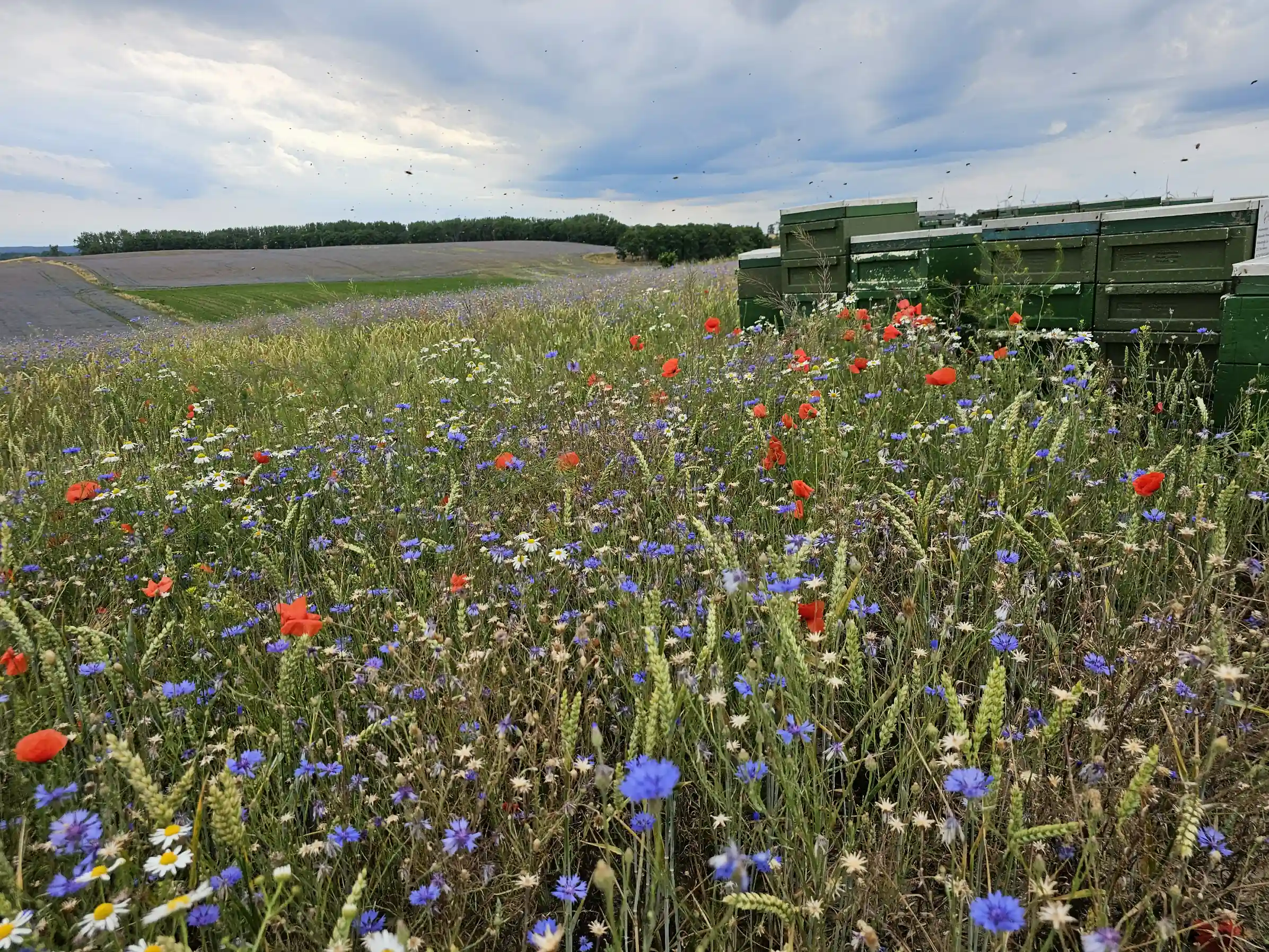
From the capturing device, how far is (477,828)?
1704mm

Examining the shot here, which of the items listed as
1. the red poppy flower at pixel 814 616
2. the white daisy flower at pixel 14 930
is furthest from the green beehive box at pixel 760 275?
the white daisy flower at pixel 14 930

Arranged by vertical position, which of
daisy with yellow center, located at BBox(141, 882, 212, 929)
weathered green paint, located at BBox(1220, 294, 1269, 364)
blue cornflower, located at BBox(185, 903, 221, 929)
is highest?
weathered green paint, located at BBox(1220, 294, 1269, 364)

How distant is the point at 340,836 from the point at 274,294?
25699 mm

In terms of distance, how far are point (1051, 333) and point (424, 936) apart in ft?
15.7

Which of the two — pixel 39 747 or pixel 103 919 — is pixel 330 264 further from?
pixel 103 919

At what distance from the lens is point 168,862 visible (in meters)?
1.36

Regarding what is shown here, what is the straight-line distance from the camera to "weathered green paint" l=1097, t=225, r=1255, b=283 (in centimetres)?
461

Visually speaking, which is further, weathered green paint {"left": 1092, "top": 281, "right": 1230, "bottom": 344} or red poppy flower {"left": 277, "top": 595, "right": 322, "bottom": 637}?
weathered green paint {"left": 1092, "top": 281, "right": 1230, "bottom": 344}

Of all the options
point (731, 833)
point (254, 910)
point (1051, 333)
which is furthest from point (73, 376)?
point (1051, 333)

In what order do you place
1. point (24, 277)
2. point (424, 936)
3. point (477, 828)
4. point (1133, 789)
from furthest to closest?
point (24, 277) < point (477, 828) < point (424, 936) < point (1133, 789)

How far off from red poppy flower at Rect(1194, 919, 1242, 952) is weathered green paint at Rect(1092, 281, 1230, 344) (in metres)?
4.38

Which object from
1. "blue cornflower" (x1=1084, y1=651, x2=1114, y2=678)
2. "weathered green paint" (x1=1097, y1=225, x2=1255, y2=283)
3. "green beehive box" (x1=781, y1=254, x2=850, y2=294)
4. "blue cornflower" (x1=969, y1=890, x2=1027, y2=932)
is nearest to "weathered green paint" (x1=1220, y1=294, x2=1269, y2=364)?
"weathered green paint" (x1=1097, y1=225, x2=1255, y2=283)

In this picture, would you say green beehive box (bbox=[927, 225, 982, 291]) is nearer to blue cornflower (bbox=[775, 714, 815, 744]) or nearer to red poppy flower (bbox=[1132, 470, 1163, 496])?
red poppy flower (bbox=[1132, 470, 1163, 496])

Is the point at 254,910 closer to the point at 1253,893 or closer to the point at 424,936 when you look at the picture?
the point at 424,936
